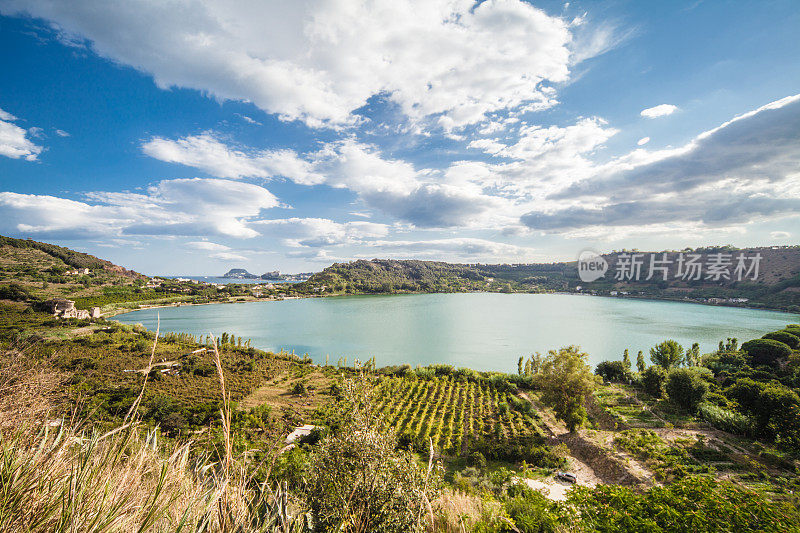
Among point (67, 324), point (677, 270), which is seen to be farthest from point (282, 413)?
point (677, 270)

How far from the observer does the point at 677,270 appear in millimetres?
142125

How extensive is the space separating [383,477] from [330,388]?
2688 centimetres

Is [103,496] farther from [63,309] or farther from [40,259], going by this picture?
[40,259]

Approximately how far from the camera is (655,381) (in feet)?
89.9

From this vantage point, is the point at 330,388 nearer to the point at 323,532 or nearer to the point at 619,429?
the point at 619,429

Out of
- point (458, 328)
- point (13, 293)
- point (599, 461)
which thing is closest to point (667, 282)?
point (458, 328)

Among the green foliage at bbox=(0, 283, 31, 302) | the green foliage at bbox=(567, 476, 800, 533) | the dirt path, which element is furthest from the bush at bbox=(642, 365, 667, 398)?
the green foliage at bbox=(0, 283, 31, 302)

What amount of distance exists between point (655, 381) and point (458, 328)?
1969 inches

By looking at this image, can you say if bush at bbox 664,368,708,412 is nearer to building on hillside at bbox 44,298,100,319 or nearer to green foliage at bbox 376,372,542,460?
green foliage at bbox 376,372,542,460

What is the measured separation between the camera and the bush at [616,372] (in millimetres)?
Answer: 34250

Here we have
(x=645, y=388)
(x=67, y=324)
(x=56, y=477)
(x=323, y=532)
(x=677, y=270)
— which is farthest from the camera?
(x=677, y=270)

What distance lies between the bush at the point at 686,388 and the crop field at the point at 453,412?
11031 mm

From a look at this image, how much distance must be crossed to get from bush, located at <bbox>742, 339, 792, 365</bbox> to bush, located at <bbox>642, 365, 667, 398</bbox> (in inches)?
645

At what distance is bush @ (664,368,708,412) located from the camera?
22.4m
